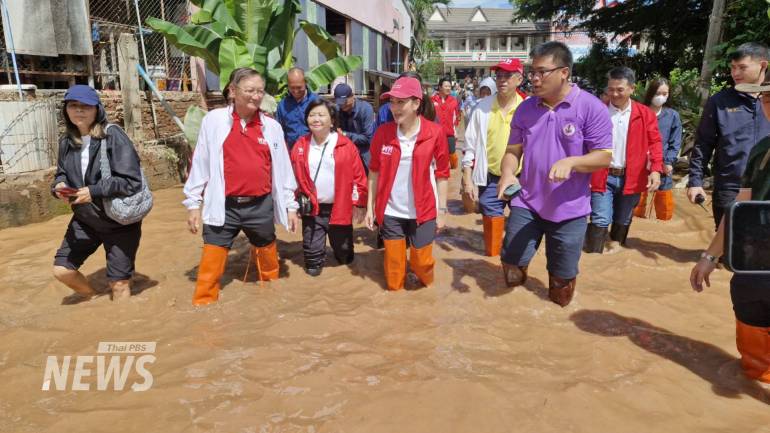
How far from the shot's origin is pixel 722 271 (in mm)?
5066

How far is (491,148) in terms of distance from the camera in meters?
5.46

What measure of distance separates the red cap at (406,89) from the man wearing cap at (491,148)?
1443 millimetres

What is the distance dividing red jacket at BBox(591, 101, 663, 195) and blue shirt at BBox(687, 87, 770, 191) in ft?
1.85

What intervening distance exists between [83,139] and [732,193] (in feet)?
17.0

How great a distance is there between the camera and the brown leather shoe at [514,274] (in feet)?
14.5

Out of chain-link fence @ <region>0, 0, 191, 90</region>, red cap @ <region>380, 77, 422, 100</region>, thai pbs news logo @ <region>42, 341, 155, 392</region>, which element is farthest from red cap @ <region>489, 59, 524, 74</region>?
chain-link fence @ <region>0, 0, 191, 90</region>

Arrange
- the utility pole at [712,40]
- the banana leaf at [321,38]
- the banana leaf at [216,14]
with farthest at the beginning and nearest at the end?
the utility pole at [712,40] < the banana leaf at [321,38] < the banana leaf at [216,14]

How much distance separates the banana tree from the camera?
865cm

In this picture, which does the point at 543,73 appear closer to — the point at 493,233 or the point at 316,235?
the point at 493,233

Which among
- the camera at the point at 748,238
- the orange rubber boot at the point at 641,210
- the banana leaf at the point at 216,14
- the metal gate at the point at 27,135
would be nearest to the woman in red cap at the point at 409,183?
the camera at the point at 748,238

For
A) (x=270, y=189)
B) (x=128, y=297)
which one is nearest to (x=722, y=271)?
(x=270, y=189)

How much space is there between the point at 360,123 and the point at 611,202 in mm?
2785

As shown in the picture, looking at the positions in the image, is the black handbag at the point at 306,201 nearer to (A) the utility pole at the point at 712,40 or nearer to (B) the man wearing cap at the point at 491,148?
(B) the man wearing cap at the point at 491,148

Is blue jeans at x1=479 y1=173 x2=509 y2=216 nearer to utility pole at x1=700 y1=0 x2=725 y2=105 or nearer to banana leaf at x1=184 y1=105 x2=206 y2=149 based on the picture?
banana leaf at x1=184 y1=105 x2=206 y2=149
